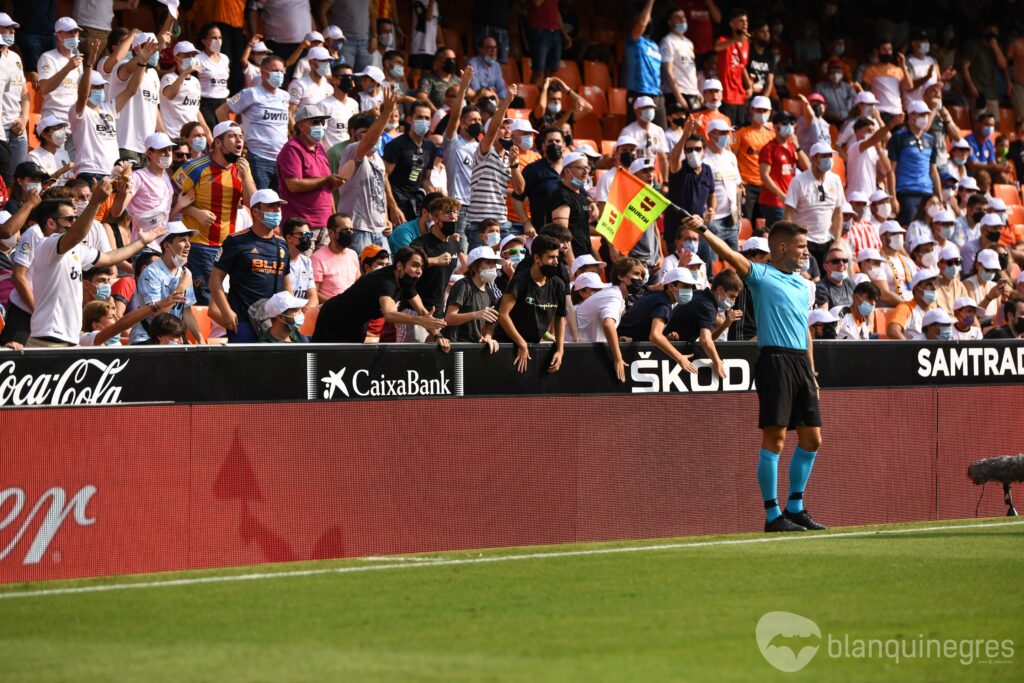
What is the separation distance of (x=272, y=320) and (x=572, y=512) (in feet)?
8.58

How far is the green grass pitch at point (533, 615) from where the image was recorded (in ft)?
21.1

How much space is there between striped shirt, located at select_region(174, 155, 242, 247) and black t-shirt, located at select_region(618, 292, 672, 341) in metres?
3.67

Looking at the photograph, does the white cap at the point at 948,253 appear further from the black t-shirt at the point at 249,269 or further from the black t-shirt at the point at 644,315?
the black t-shirt at the point at 249,269

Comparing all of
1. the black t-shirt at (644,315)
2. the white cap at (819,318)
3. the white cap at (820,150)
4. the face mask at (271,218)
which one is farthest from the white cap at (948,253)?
the face mask at (271,218)

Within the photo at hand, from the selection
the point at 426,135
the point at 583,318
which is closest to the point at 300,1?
the point at 426,135

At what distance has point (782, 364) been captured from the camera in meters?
11.1

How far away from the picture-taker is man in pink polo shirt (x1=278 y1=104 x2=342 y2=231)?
581 inches

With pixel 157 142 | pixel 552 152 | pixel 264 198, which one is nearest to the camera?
pixel 264 198

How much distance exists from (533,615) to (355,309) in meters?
4.53

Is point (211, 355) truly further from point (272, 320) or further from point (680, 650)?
point (680, 650)

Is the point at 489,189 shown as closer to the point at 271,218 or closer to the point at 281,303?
the point at 271,218

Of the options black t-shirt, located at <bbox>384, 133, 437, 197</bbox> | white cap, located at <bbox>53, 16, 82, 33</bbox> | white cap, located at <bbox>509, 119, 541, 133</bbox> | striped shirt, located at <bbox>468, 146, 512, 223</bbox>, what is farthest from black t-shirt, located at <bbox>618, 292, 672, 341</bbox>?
white cap, located at <bbox>53, 16, 82, 33</bbox>

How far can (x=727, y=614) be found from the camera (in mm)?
7562

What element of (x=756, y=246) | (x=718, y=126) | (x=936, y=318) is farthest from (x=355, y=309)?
(x=718, y=126)
